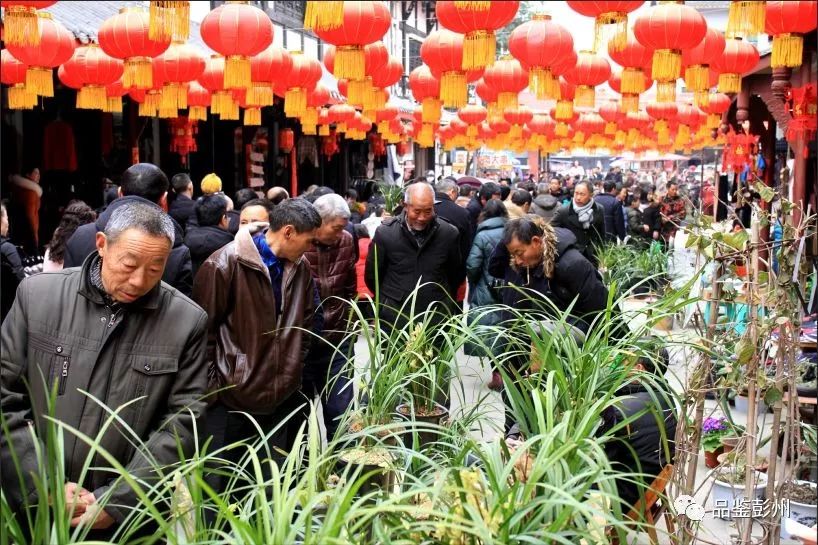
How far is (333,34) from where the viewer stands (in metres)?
5.98

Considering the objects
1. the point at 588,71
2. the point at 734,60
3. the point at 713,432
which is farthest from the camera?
the point at 588,71

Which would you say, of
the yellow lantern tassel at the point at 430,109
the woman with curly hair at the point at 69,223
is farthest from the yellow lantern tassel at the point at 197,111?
the woman with curly hair at the point at 69,223

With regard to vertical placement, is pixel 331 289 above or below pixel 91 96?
below

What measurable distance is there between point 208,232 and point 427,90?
445 centimetres

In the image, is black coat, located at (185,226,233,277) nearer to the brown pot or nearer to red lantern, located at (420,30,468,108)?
red lantern, located at (420,30,468,108)

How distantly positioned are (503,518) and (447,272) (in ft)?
12.1

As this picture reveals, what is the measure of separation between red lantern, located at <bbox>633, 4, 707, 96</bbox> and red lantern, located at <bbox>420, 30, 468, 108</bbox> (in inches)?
56.0

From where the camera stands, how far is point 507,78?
8797 mm

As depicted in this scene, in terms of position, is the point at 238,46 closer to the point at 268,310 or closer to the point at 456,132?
the point at 268,310

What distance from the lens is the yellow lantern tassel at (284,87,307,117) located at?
8352mm

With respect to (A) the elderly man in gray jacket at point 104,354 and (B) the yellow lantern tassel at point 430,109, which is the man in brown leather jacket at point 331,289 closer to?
(A) the elderly man in gray jacket at point 104,354

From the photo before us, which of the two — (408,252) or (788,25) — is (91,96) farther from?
(788,25)

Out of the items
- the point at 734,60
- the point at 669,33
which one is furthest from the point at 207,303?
the point at 734,60

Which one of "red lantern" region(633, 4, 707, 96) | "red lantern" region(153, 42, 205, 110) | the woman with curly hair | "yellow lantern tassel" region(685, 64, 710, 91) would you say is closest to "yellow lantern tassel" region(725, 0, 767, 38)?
"red lantern" region(633, 4, 707, 96)
